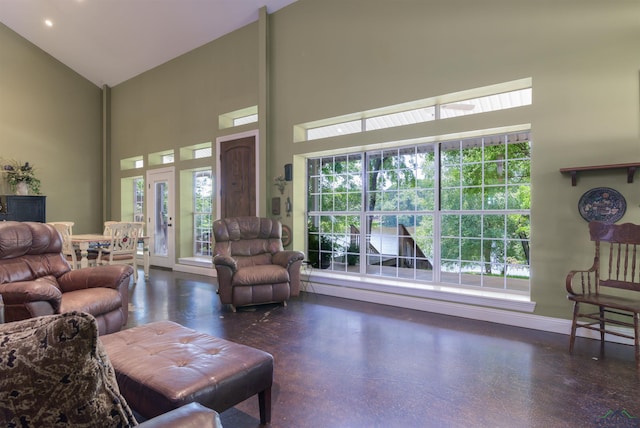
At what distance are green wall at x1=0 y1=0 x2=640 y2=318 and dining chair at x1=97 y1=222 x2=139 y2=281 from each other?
1744 mm

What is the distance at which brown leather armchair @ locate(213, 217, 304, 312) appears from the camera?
12.5 ft

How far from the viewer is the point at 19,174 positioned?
258 inches

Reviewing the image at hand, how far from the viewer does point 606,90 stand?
9.68 feet

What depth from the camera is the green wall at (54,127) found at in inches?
261

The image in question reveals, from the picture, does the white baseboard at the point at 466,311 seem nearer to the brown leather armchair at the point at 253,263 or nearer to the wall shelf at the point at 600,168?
the brown leather armchair at the point at 253,263

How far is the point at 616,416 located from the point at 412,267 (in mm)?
2535

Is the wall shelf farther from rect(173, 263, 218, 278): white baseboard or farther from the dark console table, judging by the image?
the dark console table

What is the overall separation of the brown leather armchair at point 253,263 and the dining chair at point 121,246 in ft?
6.24

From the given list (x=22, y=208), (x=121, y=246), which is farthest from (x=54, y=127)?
(x=121, y=246)

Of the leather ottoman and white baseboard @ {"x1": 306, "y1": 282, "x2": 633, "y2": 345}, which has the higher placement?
the leather ottoman

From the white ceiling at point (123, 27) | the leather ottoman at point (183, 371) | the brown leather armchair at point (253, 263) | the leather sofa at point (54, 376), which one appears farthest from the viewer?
the white ceiling at point (123, 27)

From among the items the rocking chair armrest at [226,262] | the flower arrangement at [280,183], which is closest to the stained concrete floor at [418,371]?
the rocking chair armrest at [226,262]

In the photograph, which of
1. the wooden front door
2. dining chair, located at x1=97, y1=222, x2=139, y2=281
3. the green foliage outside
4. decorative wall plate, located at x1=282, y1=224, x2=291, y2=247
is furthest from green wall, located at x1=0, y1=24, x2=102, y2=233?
the green foliage outside

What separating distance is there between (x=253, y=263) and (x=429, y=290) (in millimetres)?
2217
